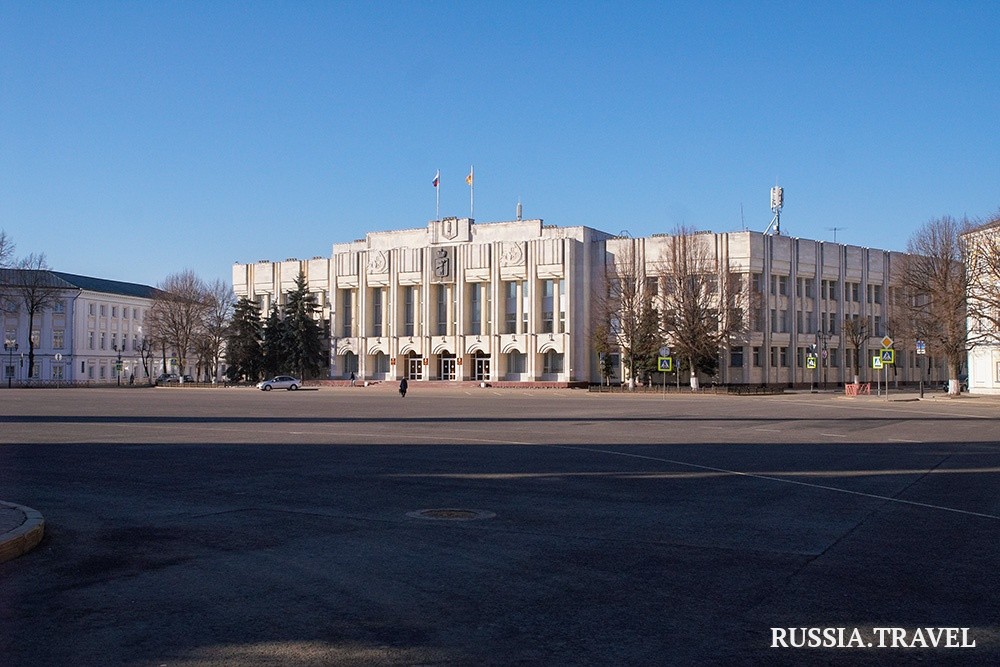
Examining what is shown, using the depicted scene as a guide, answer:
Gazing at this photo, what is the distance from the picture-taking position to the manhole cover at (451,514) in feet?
34.9

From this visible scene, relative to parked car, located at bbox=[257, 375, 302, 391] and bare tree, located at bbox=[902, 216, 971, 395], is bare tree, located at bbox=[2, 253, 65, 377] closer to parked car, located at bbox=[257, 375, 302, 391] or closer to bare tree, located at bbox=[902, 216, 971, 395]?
parked car, located at bbox=[257, 375, 302, 391]

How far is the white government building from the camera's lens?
83.8 metres

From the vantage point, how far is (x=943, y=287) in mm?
64812

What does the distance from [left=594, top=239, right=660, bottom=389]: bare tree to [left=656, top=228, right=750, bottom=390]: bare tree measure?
1571mm

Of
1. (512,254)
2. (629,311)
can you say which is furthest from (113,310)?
(629,311)

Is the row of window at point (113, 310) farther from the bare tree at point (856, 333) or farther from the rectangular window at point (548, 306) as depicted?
the bare tree at point (856, 333)

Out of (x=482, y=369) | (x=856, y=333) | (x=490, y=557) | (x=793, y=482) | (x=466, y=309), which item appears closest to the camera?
(x=490, y=557)

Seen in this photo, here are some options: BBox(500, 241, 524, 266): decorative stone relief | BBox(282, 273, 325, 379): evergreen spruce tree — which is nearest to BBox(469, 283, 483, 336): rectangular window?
BBox(500, 241, 524, 266): decorative stone relief

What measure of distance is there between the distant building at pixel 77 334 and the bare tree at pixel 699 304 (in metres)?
64.6

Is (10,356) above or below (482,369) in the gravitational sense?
above

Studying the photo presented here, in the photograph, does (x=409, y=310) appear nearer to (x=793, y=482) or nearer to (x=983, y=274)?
(x=983, y=274)

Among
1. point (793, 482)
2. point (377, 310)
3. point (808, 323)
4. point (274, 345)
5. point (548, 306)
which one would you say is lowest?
point (793, 482)

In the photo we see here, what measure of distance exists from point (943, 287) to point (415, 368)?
5097 cm

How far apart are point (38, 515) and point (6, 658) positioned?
4521mm
